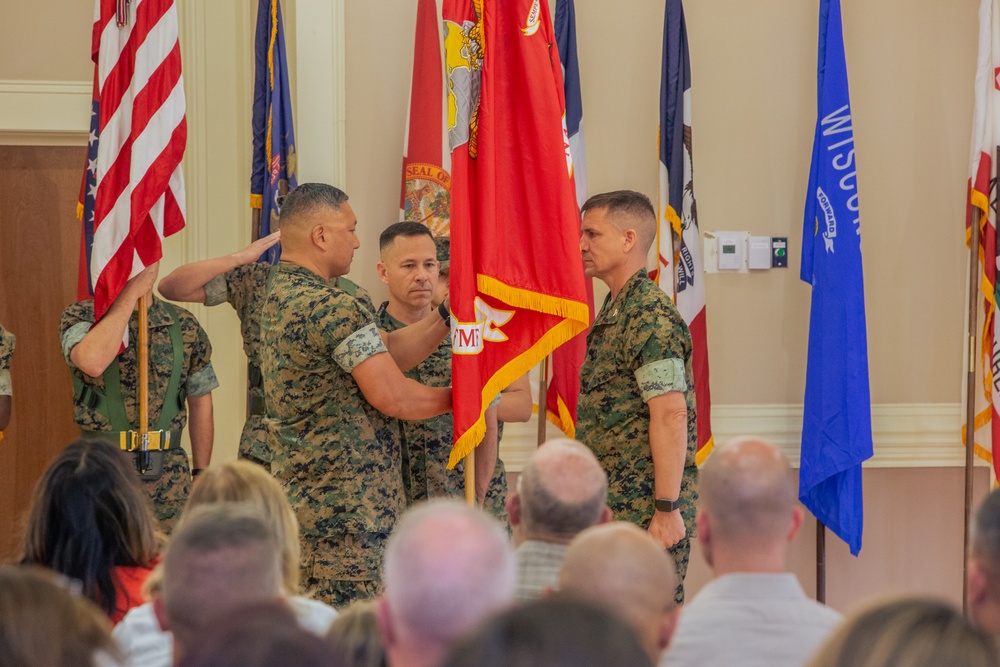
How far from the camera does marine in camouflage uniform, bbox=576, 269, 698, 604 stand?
3592 millimetres

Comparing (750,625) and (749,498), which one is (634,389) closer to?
(749,498)

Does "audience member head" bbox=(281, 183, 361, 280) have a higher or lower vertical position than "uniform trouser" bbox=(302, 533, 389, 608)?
higher

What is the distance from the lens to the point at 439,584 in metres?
1.46

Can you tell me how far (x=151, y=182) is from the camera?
399cm

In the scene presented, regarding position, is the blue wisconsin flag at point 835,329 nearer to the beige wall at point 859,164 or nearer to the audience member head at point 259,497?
the beige wall at point 859,164

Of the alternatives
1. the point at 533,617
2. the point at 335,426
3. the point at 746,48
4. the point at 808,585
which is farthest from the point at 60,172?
the point at 533,617

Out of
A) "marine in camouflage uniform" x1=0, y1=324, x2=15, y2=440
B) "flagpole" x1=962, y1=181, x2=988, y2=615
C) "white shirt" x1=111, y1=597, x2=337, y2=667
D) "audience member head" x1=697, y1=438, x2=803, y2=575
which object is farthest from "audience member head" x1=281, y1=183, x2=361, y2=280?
"flagpole" x1=962, y1=181, x2=988, y2=615

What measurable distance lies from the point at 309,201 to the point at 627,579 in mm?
2001

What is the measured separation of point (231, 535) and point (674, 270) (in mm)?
3353

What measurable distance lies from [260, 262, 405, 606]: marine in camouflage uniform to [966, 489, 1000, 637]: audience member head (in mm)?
1858

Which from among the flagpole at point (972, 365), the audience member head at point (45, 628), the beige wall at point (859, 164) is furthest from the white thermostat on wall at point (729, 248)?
the audience member head at point (45, 628)

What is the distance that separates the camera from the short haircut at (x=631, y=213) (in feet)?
12.6

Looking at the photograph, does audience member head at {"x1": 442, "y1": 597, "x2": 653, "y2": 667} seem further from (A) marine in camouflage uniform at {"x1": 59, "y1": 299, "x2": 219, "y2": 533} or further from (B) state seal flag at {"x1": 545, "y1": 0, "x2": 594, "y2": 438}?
(B) state seal flag at {"x1": 545, "y1": 0, "x2": 594, "y2": 438}

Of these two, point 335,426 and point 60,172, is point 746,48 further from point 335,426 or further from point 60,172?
point 60,172
